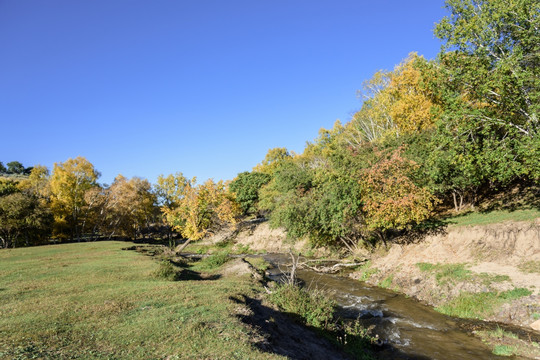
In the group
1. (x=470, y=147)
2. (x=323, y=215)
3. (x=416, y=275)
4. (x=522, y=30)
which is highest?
(x=522, y=30)

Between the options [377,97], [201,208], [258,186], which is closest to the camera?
[201,208]

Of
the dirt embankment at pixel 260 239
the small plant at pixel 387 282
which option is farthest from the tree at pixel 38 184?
the small plant at pixel 387 282

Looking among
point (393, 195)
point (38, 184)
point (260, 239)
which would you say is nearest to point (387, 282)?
point (393, 195)

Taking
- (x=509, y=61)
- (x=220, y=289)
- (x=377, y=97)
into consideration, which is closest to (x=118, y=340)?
(x=220, y=289)

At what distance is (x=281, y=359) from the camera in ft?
24.7

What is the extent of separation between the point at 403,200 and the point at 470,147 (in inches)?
236

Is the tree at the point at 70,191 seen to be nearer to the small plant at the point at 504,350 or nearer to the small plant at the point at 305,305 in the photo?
the small plant at the point at 305,305

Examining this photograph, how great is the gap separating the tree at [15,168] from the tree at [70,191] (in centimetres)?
10893

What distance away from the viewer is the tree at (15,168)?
129125 millimetres

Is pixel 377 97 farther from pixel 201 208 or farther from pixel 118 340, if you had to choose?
pixel 118 340

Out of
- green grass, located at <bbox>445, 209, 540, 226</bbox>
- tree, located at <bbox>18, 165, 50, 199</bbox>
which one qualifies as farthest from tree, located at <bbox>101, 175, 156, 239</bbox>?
green grass, located at <bbox>445, 209, 540, 226</bbox>

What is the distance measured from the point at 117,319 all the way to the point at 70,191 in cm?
5030

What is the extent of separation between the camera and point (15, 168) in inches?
5123

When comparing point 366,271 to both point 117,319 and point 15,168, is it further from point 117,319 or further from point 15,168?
point 15,168
